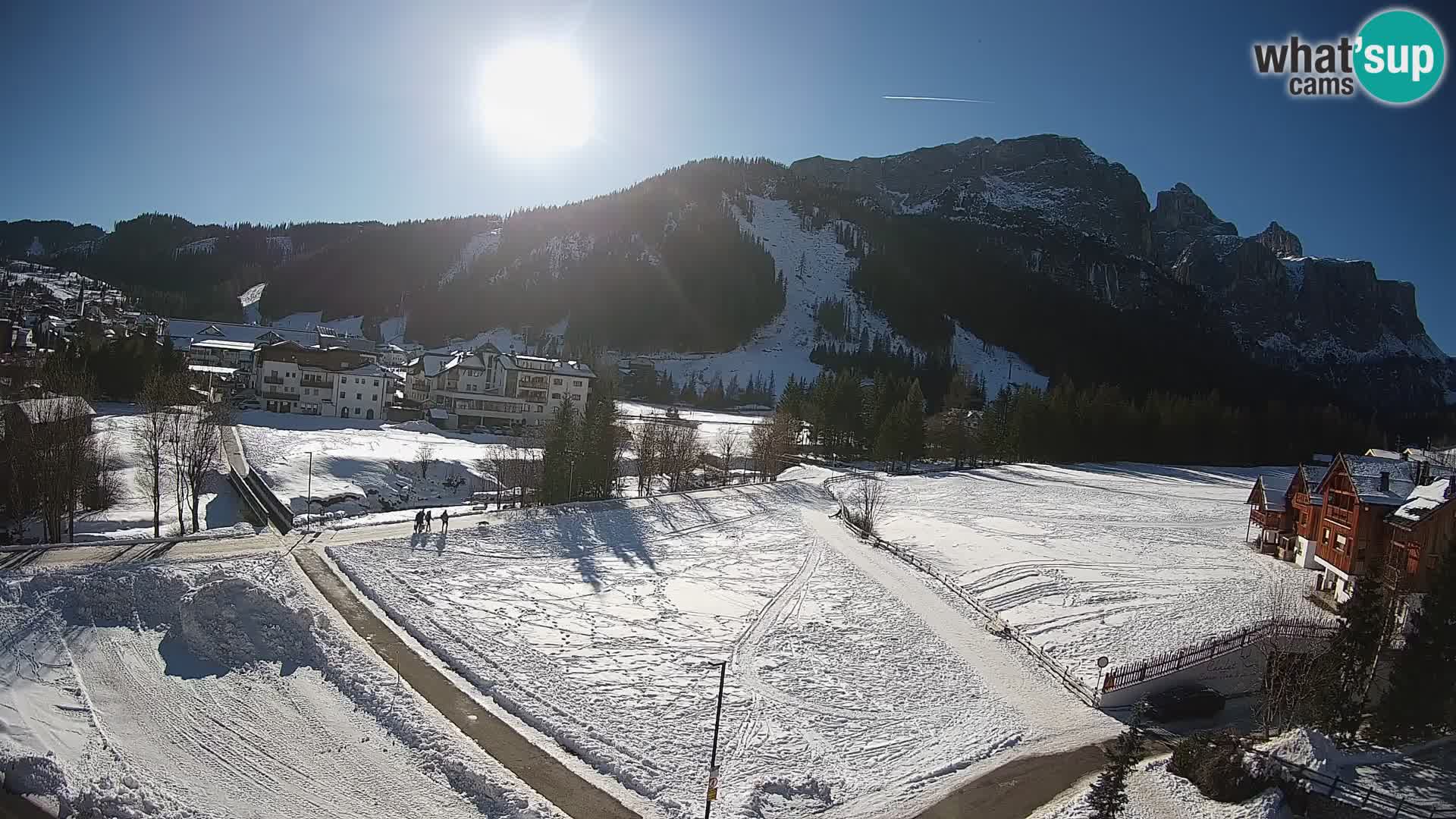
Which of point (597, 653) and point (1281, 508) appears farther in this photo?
point (1281, 508)

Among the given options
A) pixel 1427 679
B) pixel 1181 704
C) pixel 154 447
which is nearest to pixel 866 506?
pixel 1181 704

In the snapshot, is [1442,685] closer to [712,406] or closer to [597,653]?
[597,653]

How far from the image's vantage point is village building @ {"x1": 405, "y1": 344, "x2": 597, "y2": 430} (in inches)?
3209

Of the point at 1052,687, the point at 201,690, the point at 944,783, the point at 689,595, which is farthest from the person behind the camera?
the point at 689,595

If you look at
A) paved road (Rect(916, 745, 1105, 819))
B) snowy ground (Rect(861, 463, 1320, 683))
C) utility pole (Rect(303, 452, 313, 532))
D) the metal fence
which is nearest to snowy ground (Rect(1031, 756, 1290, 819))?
paved road (Rect(916, 745, 1105, 819))

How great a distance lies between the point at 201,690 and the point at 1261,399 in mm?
219680

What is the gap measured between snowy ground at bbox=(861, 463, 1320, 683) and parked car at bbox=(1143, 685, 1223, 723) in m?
2.01

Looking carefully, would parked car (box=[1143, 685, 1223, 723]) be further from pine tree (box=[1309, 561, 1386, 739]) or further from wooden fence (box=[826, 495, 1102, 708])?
pine tree (box=[1309, 561, 1386, 739])

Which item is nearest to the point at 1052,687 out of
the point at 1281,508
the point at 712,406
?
the point at 1281,508

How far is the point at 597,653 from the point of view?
24.1 meters

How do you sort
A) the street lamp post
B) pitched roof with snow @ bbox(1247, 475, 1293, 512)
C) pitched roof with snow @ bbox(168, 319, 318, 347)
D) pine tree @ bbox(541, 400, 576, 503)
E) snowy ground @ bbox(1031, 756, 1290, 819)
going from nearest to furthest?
snowy ground @ bbox(1031, 756, 1290, 819) < the street lamp post < pitched roof with snow @ bbox(1247, 475, 1293, 512) < pine tree @ bbox(541, 400, 576, 503) < pitched roof with snow @ bbox(168, 319, 318, 347)

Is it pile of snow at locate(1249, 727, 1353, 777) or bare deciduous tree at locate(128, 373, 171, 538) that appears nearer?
pile of snow at locate(1249, 727, 1353, 777)

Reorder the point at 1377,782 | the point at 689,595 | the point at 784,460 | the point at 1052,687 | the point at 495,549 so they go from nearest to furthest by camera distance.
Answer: the point at 1377,782
the point at 1052,687
the point at 689,595
the point at 495,549
the point at 784,460

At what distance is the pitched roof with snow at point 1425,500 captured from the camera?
25.9m
